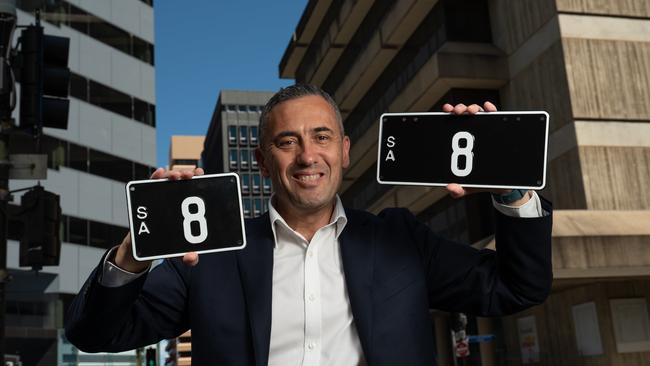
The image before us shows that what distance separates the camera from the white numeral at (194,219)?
2.86 metres

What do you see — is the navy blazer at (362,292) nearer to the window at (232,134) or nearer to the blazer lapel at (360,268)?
the blazer lapel at (360,268)

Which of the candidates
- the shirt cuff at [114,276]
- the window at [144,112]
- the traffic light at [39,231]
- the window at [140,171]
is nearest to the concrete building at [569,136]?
the traffic light at [39,231]

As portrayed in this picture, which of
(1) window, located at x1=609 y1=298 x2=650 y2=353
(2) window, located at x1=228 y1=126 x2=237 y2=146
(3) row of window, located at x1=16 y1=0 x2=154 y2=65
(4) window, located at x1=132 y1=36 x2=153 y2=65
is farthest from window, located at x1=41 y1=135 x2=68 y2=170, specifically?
(2) window, located at x1=228 y1=126 x2=237 y2=146

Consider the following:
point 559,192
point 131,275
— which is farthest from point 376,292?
point 559,192

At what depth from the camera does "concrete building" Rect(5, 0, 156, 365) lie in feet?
105

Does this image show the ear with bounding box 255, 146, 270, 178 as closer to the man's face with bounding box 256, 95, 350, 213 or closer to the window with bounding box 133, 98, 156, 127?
the man's face with bounding box 256, 95, 350, 213

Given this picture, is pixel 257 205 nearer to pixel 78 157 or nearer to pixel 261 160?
pixel 78 157

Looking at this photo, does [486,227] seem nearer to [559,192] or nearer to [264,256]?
[559,192]

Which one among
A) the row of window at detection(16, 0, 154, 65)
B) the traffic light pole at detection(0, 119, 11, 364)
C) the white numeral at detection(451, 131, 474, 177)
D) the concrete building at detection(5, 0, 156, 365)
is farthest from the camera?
the row of window at detection(16, 0, 154, 65)

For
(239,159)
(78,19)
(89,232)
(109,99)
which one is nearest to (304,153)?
(89,232)

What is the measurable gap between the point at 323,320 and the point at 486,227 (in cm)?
Result: 2291

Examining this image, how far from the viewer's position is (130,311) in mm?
2746

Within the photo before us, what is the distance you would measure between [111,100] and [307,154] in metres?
36.7

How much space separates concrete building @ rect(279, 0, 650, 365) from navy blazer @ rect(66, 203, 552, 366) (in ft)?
52.9
